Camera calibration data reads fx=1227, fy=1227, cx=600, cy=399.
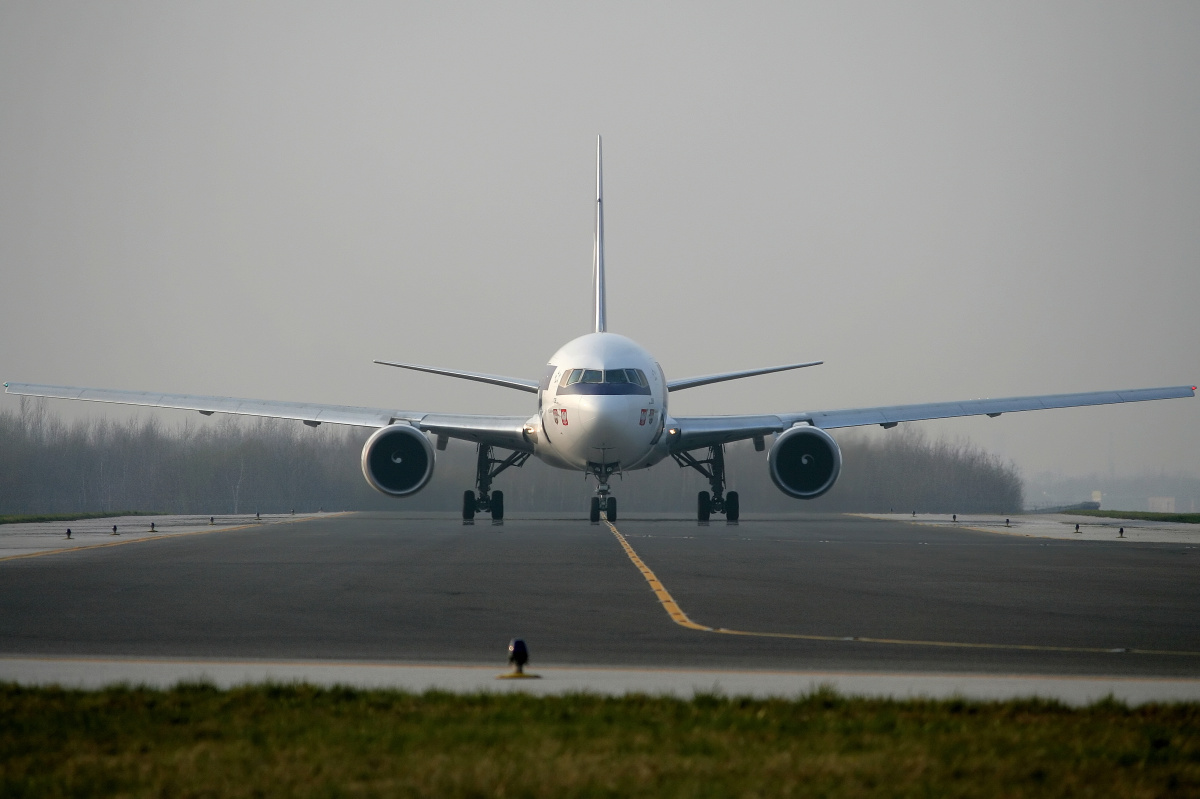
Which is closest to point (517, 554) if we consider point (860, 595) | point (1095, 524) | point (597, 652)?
point (860, 595)

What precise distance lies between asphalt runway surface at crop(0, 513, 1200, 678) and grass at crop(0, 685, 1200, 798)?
1888mm

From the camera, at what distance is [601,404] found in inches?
1110

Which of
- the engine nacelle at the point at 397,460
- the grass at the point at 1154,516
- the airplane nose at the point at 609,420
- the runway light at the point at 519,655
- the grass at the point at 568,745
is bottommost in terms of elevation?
the grass at the point at 568,745

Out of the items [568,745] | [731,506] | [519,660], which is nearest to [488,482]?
[731,506]

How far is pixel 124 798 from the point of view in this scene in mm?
4914

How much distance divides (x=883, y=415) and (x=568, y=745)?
29.0m

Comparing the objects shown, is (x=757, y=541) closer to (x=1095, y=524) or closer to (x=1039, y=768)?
(x=1095, y=524)

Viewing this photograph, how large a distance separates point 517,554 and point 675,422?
1349cm

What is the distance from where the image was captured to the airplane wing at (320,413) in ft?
103

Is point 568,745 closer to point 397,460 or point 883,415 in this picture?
point 397,460

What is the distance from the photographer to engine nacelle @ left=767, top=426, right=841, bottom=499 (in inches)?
1192

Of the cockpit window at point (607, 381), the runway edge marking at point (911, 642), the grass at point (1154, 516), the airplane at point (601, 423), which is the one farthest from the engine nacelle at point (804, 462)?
the runway edge marking at point (911, 642)

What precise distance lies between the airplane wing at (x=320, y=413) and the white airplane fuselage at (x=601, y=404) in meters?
1.76

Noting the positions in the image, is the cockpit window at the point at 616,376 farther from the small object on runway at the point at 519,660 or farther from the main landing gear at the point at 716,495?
the small object on runway at the point at 519,660
